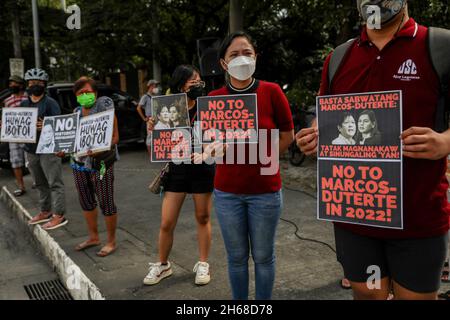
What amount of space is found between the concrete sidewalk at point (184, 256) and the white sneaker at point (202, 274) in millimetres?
57

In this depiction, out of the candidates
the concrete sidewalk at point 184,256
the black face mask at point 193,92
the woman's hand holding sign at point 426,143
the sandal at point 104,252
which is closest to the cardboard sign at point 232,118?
the black face mask at point 193,92

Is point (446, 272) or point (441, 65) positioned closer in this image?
point (441, 65)

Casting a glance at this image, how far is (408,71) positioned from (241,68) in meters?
1.19

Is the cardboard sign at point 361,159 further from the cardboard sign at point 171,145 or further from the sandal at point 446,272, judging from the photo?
the sandal at point 446,272

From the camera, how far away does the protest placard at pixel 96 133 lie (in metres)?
4.33

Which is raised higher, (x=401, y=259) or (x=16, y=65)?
(x=16, y=65)

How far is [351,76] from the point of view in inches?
77.9

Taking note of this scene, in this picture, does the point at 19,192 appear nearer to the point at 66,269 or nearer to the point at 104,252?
the point at 104,252

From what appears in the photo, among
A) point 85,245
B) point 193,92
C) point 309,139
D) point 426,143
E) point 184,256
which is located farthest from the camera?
point 85,245

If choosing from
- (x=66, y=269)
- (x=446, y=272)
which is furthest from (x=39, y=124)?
(x=446, y=272)

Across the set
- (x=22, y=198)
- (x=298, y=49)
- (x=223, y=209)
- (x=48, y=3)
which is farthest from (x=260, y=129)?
(x=48, y=3)

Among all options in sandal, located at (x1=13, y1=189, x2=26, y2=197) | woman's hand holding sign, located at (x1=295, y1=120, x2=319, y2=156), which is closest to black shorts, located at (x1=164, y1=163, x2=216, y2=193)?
woman's hand holding sign, located at (x1=295, y1=120, x2=319, y2=156)

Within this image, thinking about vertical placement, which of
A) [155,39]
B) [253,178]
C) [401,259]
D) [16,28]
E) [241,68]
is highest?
[16,28]

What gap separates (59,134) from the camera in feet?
16.6
